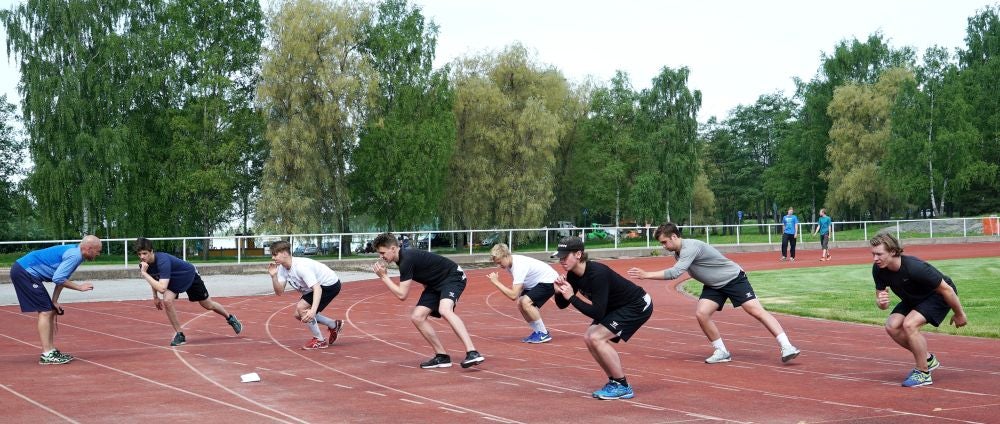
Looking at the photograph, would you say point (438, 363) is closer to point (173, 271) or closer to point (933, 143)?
point (173, 271)

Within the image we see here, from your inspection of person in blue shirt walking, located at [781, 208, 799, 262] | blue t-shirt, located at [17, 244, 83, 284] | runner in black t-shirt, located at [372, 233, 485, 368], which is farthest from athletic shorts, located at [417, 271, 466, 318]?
person in blue shirt walking, located at [781, 208, 799, 262]

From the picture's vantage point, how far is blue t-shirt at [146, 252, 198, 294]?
12.2 metres

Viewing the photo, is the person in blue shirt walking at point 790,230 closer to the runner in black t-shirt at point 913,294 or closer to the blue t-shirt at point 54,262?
the runner in black t-shirt at point 913,294

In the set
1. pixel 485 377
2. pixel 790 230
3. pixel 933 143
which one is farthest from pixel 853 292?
pixel 933 143

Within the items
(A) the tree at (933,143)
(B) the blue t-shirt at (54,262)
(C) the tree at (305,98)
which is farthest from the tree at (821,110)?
(B) the blue t-shirt at (54,262)

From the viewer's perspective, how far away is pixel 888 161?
197 feet

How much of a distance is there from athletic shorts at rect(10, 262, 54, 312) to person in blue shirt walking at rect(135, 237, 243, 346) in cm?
123

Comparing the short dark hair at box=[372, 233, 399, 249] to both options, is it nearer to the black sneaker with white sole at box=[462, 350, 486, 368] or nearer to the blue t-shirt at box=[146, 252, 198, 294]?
the black sneaker with white sole at box=[462, 350, 486, 368]

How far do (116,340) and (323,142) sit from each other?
111 feet

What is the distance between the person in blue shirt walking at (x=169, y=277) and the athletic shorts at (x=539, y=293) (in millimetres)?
4269

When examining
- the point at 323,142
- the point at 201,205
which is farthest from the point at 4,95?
the point at 323,142

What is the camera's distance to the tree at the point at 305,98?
145 feet

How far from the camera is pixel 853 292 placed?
1966cm

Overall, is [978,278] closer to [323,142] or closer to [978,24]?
[323,142]
